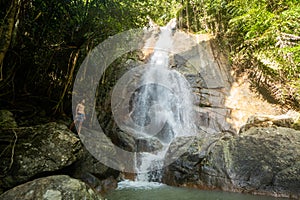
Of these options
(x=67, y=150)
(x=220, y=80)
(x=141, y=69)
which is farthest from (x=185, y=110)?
(x=67, y=150)

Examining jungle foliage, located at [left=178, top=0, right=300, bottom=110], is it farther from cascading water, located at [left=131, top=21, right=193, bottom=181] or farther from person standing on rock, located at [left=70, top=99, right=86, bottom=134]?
person standing on rock, located at [left=70, top=99, right=86, bottom=134]

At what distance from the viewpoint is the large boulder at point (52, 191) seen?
2857 millimetres

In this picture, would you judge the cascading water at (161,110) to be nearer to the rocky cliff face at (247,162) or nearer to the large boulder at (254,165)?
the rocky cliff face at (247,162)

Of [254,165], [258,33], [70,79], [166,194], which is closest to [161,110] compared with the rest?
[258,33]

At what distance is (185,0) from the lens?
569 inches

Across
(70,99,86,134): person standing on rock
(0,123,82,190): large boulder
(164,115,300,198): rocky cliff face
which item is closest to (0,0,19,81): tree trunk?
(0,123,82,190): large boulder

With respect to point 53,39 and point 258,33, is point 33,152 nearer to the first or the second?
point 53,39

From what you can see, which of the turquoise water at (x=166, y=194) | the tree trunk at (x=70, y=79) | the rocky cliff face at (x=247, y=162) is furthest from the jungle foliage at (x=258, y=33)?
the tree trunk at (x=70, y=79)

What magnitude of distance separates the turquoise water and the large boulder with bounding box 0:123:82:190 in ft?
4.37

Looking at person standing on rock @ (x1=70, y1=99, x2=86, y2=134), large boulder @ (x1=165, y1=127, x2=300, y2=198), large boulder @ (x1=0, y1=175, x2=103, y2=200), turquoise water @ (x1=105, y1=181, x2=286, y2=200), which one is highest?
person standing on rock @ (x1=70, y1=99, x2=86, y2=134)

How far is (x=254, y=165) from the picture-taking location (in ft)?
19.5

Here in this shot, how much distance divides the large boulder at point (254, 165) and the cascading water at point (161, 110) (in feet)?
6.20

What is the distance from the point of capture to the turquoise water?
17.0 feet

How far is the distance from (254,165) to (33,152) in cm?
485
